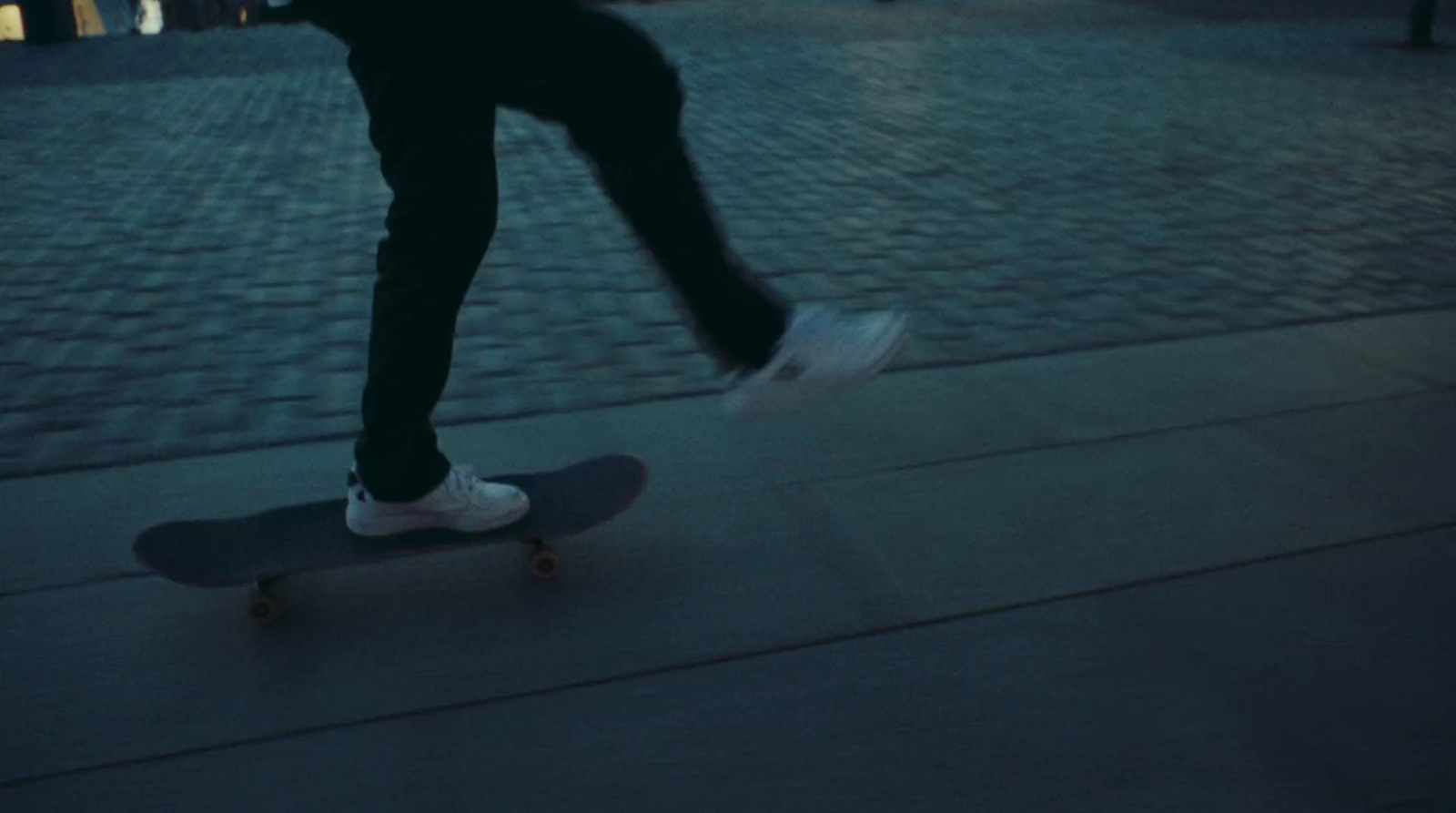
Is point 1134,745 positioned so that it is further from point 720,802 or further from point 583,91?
point 583,91

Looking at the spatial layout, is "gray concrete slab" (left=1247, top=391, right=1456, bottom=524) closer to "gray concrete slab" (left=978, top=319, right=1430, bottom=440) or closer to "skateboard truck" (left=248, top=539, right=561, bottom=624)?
"gray concrete slab" (left=978, top=319, right=1430, bottom=440)

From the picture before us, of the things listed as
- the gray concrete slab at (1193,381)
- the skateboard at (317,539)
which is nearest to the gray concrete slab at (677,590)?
the skateboard at (317,539)

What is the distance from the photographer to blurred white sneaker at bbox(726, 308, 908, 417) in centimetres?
286

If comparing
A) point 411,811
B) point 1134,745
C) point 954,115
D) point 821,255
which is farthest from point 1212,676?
point 954,115

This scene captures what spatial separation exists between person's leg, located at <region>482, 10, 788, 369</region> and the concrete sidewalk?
0.58 m

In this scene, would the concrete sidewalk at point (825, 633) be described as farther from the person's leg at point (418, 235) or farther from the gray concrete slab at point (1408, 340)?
the person's leg at point (418, 235)

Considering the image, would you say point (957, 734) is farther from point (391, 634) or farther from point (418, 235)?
point (418, 235)

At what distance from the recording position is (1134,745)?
7.78 feet

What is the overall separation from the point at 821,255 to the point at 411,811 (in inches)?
147

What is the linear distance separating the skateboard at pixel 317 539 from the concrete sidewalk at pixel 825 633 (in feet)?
0.38

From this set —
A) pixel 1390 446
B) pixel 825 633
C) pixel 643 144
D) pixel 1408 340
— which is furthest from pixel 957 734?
pixel 1408 340

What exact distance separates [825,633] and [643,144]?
1.03m

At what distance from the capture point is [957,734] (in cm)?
242

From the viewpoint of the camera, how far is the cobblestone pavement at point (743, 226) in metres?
4.40
